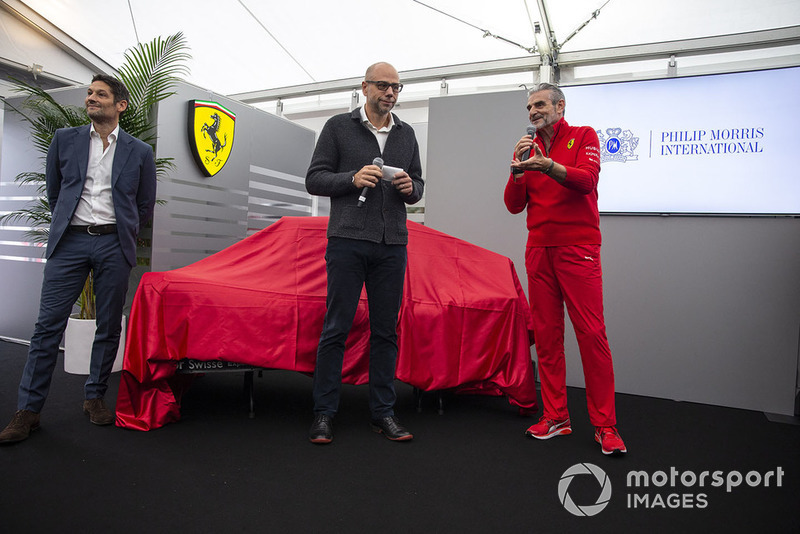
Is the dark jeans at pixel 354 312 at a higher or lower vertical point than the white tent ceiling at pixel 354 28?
lower

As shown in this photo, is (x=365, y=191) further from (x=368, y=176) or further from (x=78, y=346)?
(x=78, y=346)

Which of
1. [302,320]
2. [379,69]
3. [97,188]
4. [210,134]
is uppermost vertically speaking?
[210,134]

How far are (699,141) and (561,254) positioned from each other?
185cm

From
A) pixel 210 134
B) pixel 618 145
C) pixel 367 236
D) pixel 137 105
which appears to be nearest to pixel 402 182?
pixel 367 236

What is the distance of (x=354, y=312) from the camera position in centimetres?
245

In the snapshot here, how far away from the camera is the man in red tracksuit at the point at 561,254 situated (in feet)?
7.84

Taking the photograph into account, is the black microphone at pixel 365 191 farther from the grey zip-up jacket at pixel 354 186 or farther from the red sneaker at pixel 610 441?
the red sneaker at pixel 610 441

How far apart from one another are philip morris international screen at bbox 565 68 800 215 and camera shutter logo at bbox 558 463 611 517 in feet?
7.04

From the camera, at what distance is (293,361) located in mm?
2613

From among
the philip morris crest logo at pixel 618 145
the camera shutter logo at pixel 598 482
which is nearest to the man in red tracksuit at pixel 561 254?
the camera shutter logo at pixel 598 482

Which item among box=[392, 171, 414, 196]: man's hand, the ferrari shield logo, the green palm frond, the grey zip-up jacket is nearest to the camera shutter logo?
the grey zip-up jacket

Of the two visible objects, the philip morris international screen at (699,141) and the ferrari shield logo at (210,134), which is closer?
the philip morris international screen at (699,141)

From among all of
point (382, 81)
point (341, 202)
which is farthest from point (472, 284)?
point (382, 81)

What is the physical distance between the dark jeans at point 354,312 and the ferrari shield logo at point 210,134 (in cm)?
236
